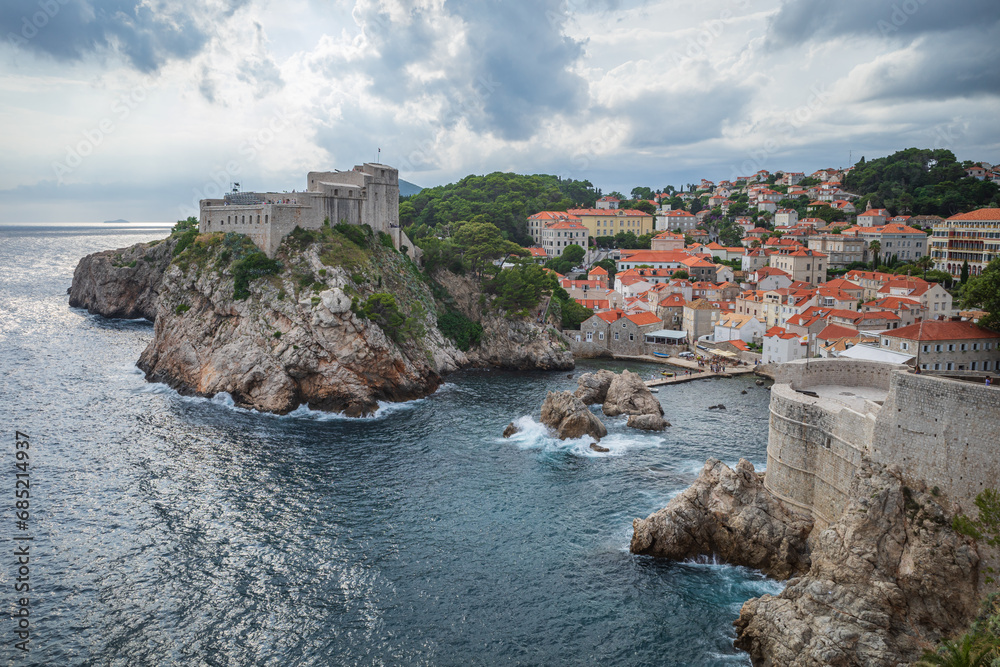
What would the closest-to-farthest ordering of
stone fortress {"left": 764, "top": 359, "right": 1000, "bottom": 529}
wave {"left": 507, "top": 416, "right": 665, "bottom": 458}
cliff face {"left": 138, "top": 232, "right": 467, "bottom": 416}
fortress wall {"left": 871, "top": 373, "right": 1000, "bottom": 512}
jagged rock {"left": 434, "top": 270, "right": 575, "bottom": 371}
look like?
fortress wall {"left": 871, "top": 373, "right": 1000, "bottom": 512}
stone fortress {"left": 764, "top": 359, "right": 1000, "bottom": 529}
wave {"left": 507, "top": 416, "right": 665, "bottom": 458}
cliff face {"left": 138, "top": 232, "right": 467, "bottom": 416}
jagged rock {"left": 434, "top": 270, "right": 575, "bottom": 371}

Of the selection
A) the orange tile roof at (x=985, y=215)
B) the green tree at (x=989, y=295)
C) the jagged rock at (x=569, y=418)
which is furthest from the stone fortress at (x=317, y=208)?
the orange tile roof at (x=985, y=215)

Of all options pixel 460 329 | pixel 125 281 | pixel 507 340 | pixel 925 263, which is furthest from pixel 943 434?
pixel 125 281

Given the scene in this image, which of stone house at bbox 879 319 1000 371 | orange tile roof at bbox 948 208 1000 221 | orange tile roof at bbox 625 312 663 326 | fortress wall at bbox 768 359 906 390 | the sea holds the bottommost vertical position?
the sea

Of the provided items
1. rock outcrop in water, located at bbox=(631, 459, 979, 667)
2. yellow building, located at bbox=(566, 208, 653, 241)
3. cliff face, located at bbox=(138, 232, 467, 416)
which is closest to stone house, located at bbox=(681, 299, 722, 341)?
cliff face, located at bbox=(138, 232, 467, 416)

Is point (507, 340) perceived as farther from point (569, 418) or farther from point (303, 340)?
point (569, 418)

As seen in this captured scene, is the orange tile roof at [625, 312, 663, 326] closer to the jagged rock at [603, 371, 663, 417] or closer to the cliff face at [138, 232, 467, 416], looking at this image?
the jagged rock at [603, 371, 663, 417]

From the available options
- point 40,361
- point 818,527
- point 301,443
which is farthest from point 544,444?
point 40,361

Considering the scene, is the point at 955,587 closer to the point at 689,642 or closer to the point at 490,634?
the point at 689,642
